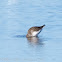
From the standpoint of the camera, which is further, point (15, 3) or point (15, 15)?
point (15, 3)

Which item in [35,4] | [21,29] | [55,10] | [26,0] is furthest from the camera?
[26,0]

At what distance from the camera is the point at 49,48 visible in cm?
1449

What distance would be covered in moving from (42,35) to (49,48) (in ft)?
8.43

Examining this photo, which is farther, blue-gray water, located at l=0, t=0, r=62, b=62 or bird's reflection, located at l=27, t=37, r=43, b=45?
bird's reflection, located at l=27, t=37, r=43, b=45

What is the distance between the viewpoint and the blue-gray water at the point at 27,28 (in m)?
13.6

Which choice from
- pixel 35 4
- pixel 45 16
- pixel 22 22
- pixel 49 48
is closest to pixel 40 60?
pixel 49 48

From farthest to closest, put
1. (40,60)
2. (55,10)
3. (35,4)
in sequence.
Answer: (35,4) → (55,10) → (40,60)

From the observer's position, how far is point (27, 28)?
18.5 meters

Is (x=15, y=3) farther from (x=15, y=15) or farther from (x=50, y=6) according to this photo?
(x=15, y=15)

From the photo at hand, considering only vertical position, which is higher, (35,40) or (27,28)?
(27,28)

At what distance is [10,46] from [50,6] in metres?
10.8

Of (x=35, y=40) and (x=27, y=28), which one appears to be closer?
(x=35, y=40)

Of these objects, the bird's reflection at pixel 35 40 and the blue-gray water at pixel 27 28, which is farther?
the bird's reflection at pixel 35 40

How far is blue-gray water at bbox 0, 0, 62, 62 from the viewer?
1362 centimetres
